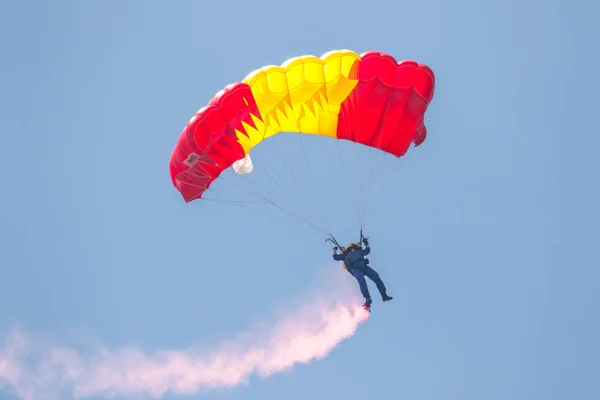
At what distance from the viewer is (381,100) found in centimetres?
2623

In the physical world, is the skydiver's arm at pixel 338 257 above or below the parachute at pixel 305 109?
below

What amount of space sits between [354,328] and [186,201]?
14.2 feet

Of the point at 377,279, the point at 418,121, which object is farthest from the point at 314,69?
the point at 377,279

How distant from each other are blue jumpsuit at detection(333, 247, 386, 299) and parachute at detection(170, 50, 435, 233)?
2.53 meters

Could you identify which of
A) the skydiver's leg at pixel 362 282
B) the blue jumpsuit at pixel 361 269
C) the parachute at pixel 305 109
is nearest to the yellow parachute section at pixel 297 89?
the parachute at pixel 305 109

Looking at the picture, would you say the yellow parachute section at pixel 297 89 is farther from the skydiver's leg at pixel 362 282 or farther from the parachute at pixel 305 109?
the skydiver's leg at pixel 362 282

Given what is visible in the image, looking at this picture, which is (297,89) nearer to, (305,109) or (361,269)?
(305,109)

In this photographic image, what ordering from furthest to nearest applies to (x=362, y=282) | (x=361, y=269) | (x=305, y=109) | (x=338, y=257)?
1. (x=305, y=109)
2. (x=338, y=257)
3. (x=361, y=269)
4. (x=362, y=282)

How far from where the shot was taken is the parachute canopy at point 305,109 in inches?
996

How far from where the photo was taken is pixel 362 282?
25.6 meters

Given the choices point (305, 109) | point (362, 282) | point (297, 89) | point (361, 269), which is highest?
point (305, 109)

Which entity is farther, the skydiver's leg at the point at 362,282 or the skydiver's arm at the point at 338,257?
the skydiver's arm at the point at 338,257

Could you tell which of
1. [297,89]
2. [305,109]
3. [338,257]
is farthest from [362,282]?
[297,89]

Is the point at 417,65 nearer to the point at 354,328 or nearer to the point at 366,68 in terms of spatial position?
the point at 366,68
